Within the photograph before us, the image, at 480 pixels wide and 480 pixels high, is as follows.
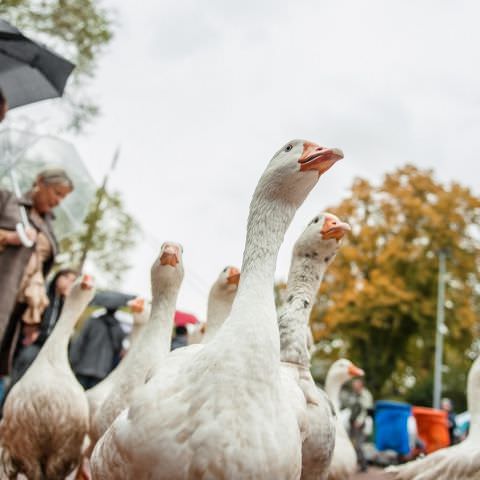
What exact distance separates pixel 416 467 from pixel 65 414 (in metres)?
2.56

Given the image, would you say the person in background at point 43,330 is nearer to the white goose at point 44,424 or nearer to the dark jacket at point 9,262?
the dark jacket at point 9,262

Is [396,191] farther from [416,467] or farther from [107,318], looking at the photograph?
[416,467]

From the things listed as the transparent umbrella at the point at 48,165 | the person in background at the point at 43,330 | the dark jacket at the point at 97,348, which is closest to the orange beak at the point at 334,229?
the person in background at the point at 43,330

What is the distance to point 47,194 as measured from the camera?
5.86 meters

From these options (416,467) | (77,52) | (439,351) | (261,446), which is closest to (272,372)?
A: (261,446)

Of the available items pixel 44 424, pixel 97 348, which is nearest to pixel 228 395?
pixel 44 424

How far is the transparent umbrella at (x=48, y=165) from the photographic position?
21.7 ft

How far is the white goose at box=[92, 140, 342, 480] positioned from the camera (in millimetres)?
2277

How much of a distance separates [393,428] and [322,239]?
39.9 feet

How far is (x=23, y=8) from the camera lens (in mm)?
A: 14828

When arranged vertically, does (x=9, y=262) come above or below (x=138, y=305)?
above

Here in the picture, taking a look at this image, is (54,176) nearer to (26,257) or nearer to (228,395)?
(26,257)

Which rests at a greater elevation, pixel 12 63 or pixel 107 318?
pixel 12 63

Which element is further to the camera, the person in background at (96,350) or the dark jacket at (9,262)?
the person in background at (96,350)
